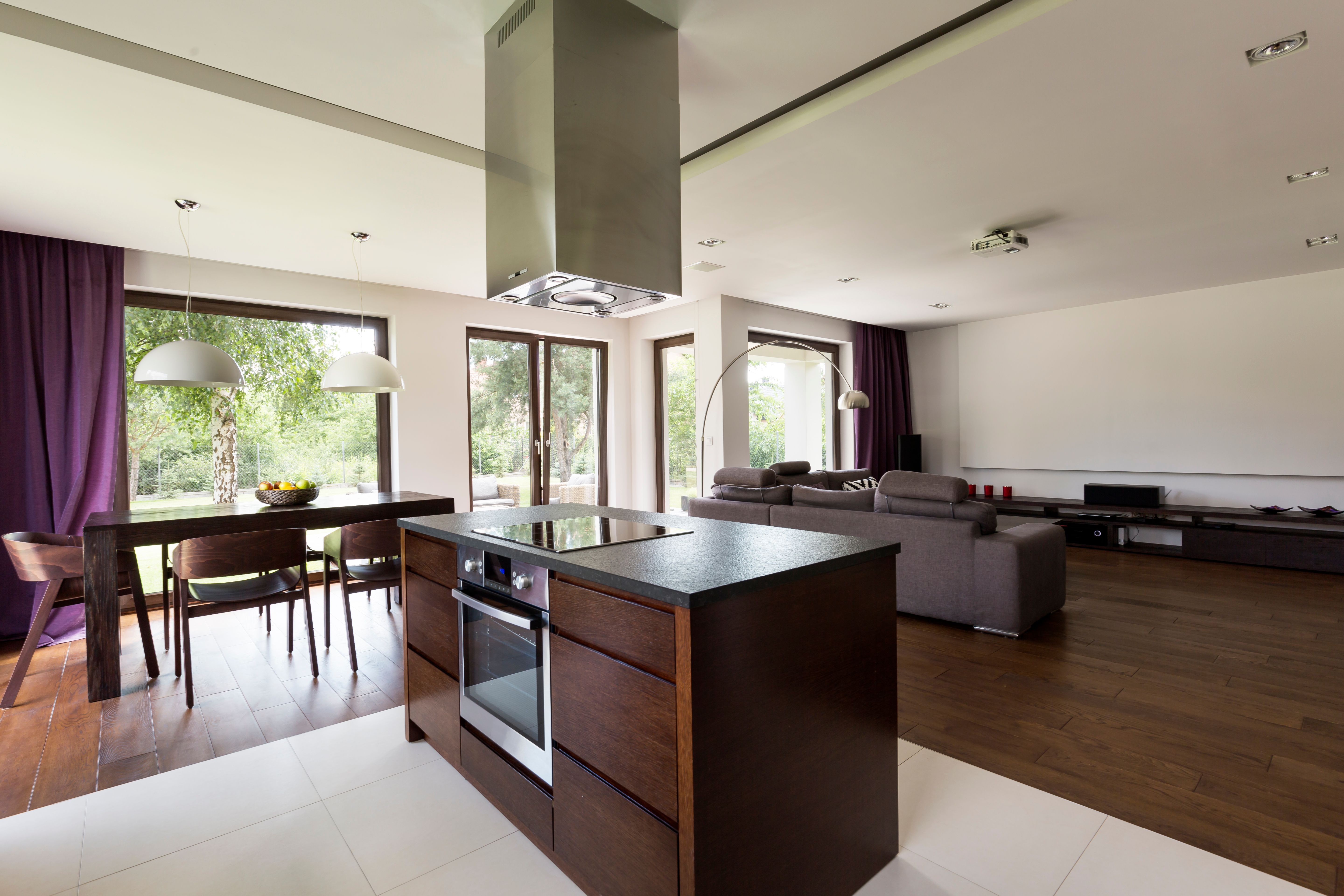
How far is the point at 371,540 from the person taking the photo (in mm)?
3219

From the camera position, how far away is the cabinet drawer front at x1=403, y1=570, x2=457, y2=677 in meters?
2.08

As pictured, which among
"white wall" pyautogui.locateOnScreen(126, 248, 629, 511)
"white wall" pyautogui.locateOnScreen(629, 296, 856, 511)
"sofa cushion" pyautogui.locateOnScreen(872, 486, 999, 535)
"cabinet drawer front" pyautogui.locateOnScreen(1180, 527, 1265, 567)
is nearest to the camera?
"sofa cushion" pyautogui.locateOnScreen(872, 486, 999, 535)

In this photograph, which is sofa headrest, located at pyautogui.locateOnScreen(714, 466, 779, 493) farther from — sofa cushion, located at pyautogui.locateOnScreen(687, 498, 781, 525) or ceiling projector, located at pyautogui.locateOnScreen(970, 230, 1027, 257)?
ceiling projector, located at pyautogui.locateOnScreen(970, 230, 1027, 257)

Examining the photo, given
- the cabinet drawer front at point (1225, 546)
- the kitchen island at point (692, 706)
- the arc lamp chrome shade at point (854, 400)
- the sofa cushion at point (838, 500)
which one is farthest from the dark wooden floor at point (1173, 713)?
the arc lamp chrome shade at point (854, 400)

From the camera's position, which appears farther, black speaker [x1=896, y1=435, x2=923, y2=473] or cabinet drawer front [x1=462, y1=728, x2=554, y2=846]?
black speaker [x1=896, y1=435, x2=923, y2=473]

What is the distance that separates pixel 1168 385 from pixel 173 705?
26.0ft

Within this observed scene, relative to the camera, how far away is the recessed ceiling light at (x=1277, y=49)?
6.93 ft

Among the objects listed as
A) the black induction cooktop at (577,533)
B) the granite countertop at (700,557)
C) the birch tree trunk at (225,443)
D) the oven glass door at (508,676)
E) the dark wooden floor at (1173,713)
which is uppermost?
the birch tree trunk at (225,443)

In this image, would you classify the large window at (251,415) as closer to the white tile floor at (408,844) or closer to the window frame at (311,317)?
the window frame at (311,317)

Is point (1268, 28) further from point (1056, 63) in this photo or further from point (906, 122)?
point (906, 122)

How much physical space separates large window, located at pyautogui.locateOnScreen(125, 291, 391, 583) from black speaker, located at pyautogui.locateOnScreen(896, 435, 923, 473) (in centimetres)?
569

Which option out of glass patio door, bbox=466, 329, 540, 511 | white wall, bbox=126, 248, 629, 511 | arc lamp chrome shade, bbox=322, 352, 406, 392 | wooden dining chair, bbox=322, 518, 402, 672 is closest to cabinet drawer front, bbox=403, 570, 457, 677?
wooden dining chair, bbox=322, 518, 402, 672

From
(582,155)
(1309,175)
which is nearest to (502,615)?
(582,155)

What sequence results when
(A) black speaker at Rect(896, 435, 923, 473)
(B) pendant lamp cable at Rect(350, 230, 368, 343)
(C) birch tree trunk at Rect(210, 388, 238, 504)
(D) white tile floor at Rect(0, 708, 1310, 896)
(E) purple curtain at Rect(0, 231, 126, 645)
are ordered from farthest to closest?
(A) black speaker at Rect(896, 435, 923, 473) → (C) birch tree trunk at Rect(210, 388, 238, 504) → (B) pendant lamp cable at Rect(350, 230, 368, 343) → (E) purple curtain at Rect(0, 231, 126, 645) → (D) white tile floor at Rect(0, 708, 1310, 896)
